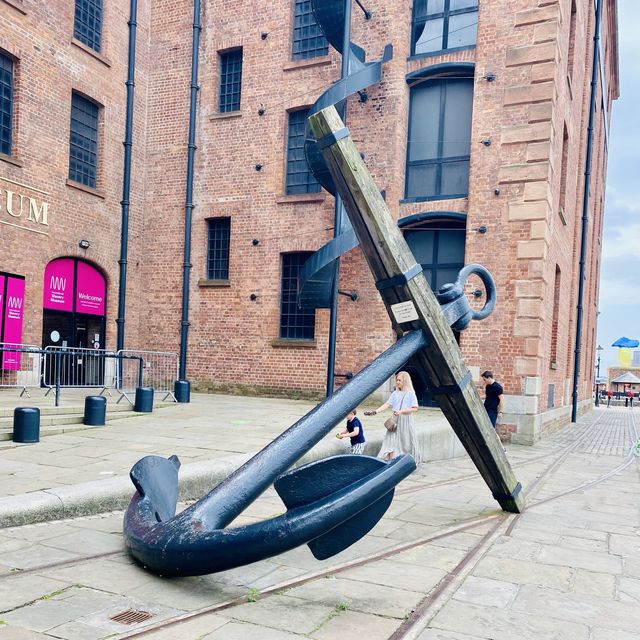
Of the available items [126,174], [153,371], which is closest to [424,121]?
[126,174]

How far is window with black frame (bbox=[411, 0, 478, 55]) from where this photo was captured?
13617 mm

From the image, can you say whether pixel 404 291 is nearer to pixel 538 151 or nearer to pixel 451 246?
pixel 538 151

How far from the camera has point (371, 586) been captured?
137 inches

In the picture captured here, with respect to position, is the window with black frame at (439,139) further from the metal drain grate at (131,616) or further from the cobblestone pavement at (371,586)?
the metal drain grate at (131,616)

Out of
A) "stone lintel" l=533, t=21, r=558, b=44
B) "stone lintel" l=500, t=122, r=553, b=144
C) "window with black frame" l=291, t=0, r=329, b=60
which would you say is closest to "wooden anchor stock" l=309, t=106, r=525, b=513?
"stone lintel" l=500, t=122, r=553, b=144

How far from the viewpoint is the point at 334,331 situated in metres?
14.2

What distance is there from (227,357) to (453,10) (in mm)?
9816

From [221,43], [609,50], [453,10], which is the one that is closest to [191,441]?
[453,10]

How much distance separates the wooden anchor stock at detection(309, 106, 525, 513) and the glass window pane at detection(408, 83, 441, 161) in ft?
34.2

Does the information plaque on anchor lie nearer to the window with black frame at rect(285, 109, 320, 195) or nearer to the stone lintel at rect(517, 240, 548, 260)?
the stone lintel at rect(517, 240, 548, 260)

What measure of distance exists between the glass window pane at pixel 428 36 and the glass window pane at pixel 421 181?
2.63m

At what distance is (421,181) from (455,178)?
81 centimetres

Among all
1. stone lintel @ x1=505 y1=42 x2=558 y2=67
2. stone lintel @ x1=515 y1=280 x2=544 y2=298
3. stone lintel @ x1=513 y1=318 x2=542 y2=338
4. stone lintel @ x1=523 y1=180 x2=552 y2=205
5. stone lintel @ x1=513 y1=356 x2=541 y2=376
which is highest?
stone lintel @ x1=505 y1=42 x2=558 y2=67

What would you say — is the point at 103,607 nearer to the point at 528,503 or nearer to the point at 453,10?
the point at 528,503
